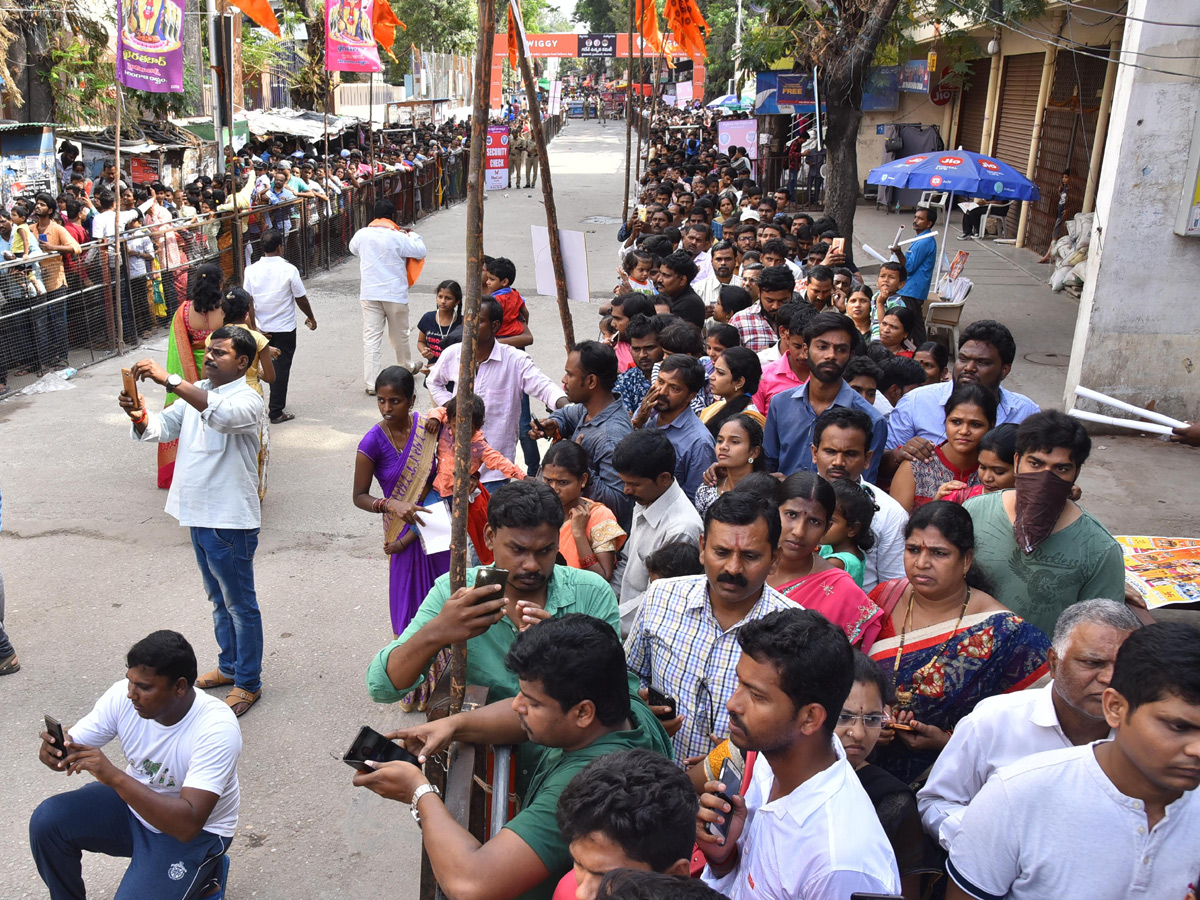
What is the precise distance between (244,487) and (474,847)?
318 centimetres

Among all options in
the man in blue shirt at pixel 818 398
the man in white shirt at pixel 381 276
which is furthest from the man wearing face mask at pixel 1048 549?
the man in white shirt at pixel 381 276

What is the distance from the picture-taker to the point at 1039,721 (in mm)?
2525

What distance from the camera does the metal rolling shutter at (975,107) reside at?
21.8 m

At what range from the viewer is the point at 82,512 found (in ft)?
24.6

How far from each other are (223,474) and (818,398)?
2.87 m

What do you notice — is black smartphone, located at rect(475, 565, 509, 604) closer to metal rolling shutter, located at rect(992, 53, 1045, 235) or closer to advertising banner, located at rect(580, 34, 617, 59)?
metal rolling shutter, located at rect(992, 53, 1045, 235)

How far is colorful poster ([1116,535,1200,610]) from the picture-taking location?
16.3 ft

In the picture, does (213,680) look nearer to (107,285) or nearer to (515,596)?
(515,596)

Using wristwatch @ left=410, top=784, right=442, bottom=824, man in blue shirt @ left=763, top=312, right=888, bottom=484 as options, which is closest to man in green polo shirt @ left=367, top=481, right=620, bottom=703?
wristwatch @ left=410, top=784, right=442, bottom=824

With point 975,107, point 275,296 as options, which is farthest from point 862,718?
point 975,107

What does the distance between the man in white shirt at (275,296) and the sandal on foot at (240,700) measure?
455cm

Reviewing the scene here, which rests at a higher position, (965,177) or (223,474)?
(965,177)

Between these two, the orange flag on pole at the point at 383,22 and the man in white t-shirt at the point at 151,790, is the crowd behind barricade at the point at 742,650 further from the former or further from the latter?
the orange flag on pole at the point at 383,22

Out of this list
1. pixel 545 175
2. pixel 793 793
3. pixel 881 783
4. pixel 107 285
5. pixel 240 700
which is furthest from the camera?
pixel 107 285
